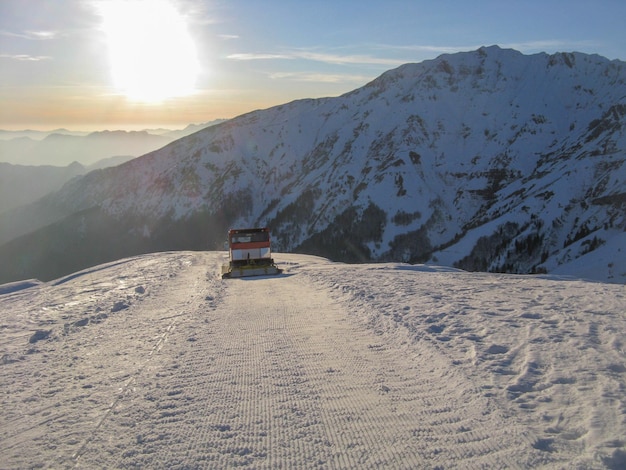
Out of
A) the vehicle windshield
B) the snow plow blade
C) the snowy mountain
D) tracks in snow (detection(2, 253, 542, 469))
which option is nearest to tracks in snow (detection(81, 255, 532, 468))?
tracks in snow (detection(2, 253, 542, 469))

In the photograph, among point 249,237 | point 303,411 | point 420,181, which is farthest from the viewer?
point 420,181

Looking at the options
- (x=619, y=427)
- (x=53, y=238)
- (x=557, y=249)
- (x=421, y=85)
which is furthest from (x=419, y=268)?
(x=53, y=238)

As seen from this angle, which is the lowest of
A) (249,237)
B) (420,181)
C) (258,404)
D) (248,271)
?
(248,271)

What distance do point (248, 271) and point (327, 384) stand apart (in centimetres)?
1890

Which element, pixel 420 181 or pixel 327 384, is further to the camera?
pixel 420 181

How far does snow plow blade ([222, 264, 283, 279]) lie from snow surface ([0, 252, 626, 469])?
1098cm

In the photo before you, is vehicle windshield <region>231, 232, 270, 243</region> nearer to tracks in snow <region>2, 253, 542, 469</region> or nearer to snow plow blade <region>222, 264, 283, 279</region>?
snow plow blade <region>222, 264, 283, 279</region>

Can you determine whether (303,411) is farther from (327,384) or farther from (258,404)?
(327,384)

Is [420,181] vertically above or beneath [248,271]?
above

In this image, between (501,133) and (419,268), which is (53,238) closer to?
(501,133)

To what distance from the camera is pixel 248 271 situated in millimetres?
26156

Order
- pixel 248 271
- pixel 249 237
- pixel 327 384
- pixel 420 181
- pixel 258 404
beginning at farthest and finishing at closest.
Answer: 1. pixel 420 181
2. pixel 249 237
3. pixel 248 271
4. pixel 327 384
5. pixel 258 404

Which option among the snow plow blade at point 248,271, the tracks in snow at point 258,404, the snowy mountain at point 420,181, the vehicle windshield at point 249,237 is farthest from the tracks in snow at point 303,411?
the snowy mountain at point 420,181

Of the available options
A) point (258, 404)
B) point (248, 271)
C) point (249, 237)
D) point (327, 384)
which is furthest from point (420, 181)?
point (258, 404)
